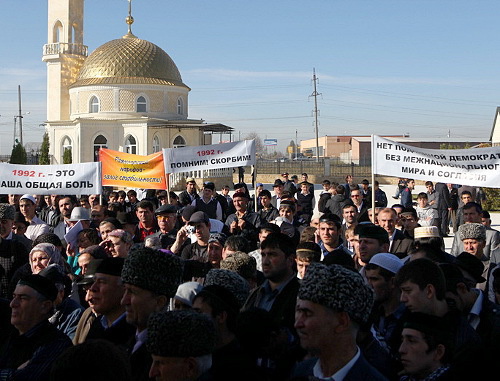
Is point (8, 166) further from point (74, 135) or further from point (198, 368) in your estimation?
point (74, 135)

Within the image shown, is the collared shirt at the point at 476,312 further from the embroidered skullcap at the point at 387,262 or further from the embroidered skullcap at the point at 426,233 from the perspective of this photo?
the embroidered skullcap at the point at 426,233

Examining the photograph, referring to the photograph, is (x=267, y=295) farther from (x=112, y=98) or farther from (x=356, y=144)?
(x=356, y=144)

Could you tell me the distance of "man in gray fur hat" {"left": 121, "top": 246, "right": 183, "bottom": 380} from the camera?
13.5 ft

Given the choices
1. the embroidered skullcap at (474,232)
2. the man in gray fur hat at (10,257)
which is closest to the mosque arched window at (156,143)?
the man in gray fur hat at (10,257)

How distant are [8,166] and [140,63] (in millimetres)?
43420

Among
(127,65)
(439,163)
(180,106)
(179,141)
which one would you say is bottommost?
(439,163)

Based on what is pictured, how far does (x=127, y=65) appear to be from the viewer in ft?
175

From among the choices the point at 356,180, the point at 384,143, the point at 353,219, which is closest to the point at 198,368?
the point at 353,219

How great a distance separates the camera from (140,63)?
53844mm

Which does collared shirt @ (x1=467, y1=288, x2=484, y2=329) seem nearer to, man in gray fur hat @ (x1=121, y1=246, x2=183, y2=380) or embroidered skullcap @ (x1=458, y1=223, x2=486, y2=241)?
man in gray fur hat @ (x1=121, y1=246, x2=183, y2=380)

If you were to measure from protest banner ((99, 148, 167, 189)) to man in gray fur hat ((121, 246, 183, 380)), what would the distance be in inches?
343

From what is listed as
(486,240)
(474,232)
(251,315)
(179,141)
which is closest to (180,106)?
(179,141)

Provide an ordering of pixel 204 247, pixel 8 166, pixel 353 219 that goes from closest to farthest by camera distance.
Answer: pixel 204 247 < pixel 353 219 < pixel 8 166

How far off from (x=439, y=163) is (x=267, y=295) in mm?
6044
